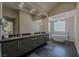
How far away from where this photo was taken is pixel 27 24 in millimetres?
4418

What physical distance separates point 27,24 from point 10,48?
1764mm

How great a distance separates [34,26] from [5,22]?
169 centimetres

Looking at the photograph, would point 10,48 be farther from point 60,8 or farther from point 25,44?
point 60,8

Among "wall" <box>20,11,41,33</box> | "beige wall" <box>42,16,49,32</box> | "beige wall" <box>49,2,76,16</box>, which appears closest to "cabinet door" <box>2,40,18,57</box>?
"wall" <box>20,11,41,33</box>

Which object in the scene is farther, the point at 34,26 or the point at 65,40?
the point at 65,40

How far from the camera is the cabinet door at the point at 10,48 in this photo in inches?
104

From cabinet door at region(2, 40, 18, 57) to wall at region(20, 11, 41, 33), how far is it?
1047 millimetres

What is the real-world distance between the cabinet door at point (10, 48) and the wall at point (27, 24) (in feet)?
3.44

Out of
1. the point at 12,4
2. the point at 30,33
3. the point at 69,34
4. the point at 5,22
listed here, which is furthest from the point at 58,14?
the point at 69,34

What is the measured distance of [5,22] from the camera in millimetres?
3453

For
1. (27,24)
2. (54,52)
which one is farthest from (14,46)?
(54,52)

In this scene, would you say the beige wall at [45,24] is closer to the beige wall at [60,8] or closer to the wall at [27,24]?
the beige wall at [60,8]

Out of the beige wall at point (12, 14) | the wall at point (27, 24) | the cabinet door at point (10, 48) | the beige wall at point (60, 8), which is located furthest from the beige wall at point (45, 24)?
the cabinet door at point (10, 48)

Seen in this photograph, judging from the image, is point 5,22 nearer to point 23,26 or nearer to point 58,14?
point 23,26
